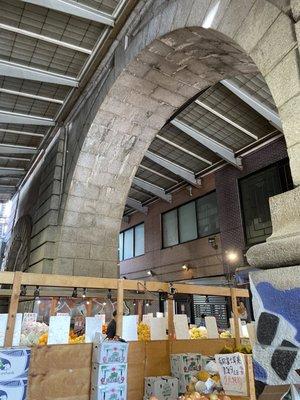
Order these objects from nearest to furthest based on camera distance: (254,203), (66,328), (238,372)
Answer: (238,372) < (66,328) < (254,203)

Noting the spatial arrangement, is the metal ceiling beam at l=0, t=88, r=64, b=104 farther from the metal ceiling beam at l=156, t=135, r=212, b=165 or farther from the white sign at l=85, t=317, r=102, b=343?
the white sign at l=85, t=317, r=102, b=343

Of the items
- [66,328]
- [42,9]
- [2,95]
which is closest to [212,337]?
[66,328]

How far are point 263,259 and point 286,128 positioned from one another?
3.67ft

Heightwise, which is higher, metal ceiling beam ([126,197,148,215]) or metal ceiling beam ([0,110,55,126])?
metal ceiling beam ([126,197,148,215])

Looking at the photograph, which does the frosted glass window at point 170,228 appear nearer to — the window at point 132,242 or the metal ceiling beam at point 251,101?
the window at point 132,242

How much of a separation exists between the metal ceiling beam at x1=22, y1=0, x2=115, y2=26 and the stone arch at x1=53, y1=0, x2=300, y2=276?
2.03ft

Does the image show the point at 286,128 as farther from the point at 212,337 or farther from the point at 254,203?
the point at 254,203

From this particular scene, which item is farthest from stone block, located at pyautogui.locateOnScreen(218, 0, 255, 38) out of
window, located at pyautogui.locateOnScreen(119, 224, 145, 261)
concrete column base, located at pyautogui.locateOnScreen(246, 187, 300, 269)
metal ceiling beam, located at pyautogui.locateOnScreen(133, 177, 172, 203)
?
window, located at pyautogui.locateOnScreen(119, 224, 145, 261)

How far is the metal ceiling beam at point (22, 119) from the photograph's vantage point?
9297mm

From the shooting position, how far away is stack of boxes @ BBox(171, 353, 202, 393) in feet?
17.0

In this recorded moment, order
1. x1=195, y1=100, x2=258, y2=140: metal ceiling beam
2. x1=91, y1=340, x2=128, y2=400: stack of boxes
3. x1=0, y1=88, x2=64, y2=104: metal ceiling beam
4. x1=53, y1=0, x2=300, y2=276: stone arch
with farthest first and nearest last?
x1=195, y1=100, x2=258, y2=140: metal ceiling beam
x1=0, y1=88, x2=64, y2=104: metal ceiling beam
x1=91, y1=340, x2=128, y2=400: stack of boxes
x1=53, y1=0, x2=300, y2=276: stone arch

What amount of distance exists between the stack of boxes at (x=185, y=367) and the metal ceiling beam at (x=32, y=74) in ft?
23.0

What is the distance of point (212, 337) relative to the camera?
661 cm

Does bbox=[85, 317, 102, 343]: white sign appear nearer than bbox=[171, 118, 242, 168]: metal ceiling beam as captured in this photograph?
Yes
